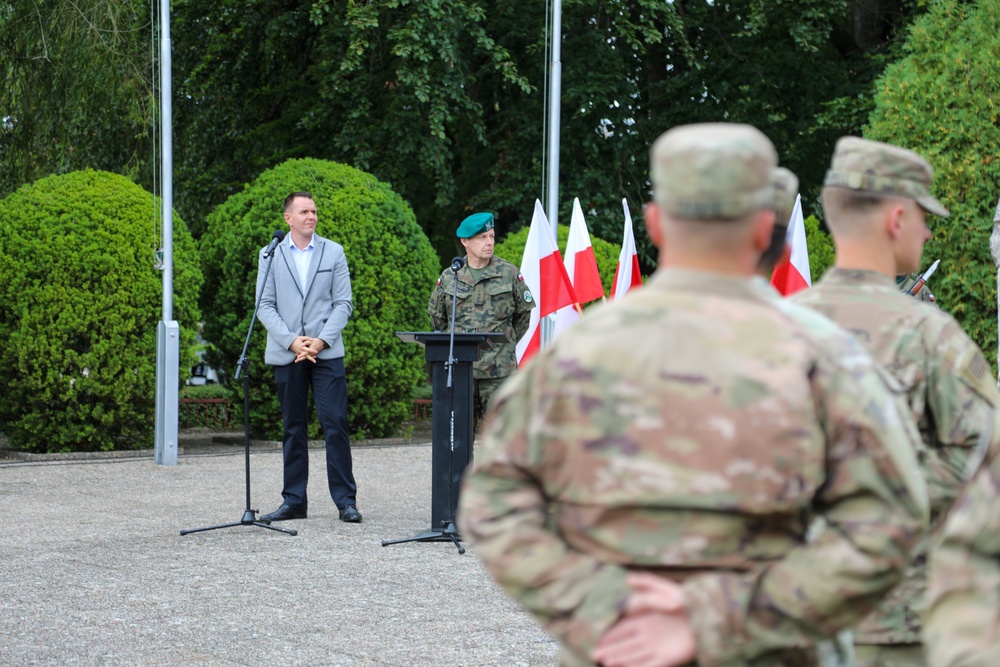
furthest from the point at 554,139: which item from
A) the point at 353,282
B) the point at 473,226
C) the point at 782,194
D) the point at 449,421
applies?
the point at 782,194

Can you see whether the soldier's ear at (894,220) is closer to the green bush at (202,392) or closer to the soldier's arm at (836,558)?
the soldier's arm at (836,558)

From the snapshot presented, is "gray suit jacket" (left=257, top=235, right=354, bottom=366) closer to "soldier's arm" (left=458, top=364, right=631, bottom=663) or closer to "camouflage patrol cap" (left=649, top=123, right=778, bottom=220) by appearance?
"soldier's arm" (left=458, top=364, right=631, bottom=663)

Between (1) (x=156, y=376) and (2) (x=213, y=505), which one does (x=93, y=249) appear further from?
(2) (x=213, y=505)

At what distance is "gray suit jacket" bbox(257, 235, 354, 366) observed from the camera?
9.25 metres

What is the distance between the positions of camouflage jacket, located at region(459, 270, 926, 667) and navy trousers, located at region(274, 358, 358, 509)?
7163 millimetres

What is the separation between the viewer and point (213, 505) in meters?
10.3

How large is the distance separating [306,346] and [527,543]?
23.3 ft

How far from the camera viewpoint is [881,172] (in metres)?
3.09

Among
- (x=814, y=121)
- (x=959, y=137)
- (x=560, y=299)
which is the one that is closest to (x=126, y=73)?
(x=560, y=299)

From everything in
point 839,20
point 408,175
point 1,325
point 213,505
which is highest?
point 839,20

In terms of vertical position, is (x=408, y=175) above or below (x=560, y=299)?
above

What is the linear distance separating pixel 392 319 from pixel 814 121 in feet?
33.5

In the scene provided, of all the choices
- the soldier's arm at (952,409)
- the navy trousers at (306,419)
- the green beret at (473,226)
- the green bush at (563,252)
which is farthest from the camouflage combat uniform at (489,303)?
the green bush at (563,252)

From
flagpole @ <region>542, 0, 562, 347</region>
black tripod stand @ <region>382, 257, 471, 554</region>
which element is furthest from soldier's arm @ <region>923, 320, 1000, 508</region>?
flagpole @ <region>542, 0, 562, 347</region>
